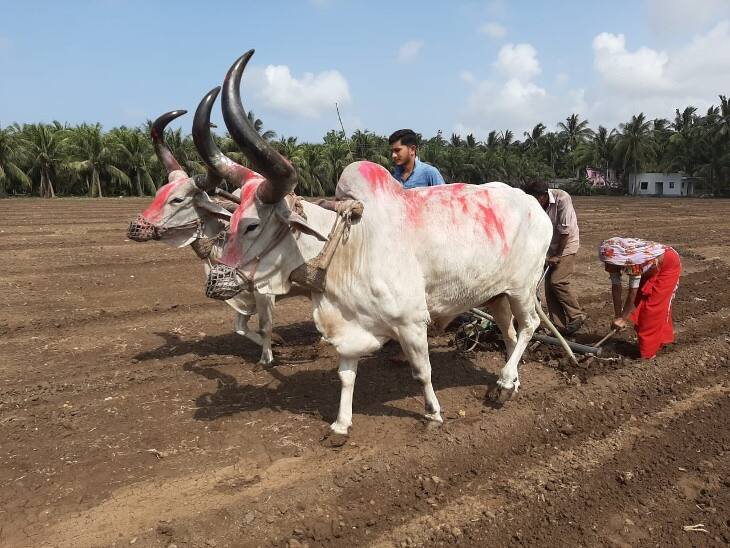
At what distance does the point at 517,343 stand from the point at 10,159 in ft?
154

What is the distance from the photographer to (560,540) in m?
3.34

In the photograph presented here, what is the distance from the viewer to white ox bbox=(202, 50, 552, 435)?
404cm

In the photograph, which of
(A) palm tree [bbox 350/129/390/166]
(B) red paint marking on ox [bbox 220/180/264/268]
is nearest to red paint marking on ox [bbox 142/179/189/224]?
(B) red paint marking on ox [bbox 220/180/264/268]

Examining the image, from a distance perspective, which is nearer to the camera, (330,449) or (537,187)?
(330,449)

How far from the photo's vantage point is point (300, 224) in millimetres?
3930

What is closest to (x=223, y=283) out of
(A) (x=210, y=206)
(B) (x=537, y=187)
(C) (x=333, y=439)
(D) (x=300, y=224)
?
(D) (x=300, y=224)

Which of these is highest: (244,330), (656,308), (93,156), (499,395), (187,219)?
(93,156)

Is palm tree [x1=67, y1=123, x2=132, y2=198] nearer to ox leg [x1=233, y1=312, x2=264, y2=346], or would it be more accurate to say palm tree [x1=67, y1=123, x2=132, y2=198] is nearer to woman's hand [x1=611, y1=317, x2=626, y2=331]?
ox leg [x1=233, y1=312, x2=264, y2=346]

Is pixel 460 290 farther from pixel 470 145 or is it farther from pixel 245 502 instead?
pixel 470 145

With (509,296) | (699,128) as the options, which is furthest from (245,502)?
(699,128)

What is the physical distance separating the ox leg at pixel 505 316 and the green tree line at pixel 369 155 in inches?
865

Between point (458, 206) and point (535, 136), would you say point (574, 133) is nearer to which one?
point (535, 136)

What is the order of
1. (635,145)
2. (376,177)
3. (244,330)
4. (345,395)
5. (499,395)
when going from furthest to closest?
1. (635,145)
2. (244,330)
3. (499,395)
4. (345,395)
5. (376,177)

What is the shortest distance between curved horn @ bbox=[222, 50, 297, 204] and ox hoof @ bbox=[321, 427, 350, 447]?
204 centimetres
